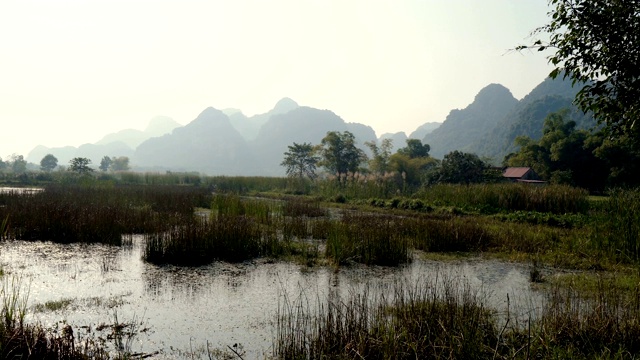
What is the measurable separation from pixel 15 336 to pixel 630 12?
7471 mm

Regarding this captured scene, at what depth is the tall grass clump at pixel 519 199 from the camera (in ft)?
56.5

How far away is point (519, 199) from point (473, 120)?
171m

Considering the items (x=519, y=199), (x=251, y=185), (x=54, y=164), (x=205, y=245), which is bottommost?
(x=205, y=245)

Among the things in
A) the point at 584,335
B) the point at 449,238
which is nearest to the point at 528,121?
the point at 449,238

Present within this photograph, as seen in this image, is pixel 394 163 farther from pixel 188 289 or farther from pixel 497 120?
pixel 497 120

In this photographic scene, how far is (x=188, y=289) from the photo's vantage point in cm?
727

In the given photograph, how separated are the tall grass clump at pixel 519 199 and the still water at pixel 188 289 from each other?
9.33m

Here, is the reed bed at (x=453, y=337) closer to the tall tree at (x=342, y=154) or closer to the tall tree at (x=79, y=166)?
the tall tree at (x=342, y=154)

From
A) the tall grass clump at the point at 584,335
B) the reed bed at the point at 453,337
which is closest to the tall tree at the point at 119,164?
the reed bed at the point at 453,337

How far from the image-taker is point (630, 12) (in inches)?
188

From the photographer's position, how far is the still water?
5.41 m

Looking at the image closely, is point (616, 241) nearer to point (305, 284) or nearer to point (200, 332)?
point (305, 284)

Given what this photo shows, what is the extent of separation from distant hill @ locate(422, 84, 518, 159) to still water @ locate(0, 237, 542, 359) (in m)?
156

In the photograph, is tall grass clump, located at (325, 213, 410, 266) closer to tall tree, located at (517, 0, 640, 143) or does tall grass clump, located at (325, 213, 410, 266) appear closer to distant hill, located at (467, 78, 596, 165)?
tall tree, located at (517, 0, 640, 143)
